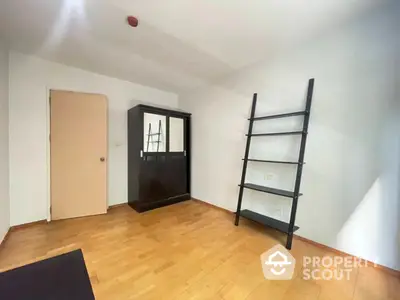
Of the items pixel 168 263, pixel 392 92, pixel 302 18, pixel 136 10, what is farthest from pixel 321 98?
pixel 168 263

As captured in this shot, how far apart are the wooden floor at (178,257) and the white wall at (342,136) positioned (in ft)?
1.04

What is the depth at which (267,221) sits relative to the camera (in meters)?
2.36

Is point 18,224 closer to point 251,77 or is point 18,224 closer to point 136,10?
point 136,10

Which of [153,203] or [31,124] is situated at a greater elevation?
[31,124]

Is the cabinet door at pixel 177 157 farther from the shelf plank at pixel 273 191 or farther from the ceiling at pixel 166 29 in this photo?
the shelf plank at pixel 273 191

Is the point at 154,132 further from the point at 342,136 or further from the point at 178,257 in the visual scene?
the point at 342,136

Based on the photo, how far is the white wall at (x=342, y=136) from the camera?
66.6 inches

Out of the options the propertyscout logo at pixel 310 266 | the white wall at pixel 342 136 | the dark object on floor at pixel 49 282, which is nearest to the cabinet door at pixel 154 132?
the white wall at pixel 342 136

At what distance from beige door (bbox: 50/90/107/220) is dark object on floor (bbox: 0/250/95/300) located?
2.33 meters

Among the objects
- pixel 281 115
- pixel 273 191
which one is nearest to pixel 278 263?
pixel 273 191

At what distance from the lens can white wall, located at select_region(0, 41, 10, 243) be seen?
2139mm

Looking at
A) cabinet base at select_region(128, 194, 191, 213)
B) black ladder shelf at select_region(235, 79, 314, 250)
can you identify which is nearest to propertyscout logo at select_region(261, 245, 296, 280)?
black ladder shelf at select_region(235, 79, 314, 250)

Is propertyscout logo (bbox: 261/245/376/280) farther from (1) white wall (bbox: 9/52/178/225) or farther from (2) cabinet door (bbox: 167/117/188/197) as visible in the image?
(1) white wall (bbox: 9/52/178/225)

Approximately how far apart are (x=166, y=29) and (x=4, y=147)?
2.30 metres
